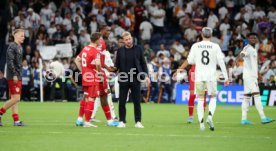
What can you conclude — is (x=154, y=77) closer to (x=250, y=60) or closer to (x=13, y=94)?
(x=250, y=60)

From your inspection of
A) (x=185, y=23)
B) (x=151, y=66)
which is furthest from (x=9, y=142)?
(x=185, y=23)

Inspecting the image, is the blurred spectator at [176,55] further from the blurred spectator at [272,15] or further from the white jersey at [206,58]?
the white jersey at [206,58]

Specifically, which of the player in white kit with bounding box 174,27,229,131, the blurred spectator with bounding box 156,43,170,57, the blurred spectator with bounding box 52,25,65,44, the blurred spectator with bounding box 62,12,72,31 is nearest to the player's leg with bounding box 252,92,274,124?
the player in white kit with bounding box 174,27,229,131

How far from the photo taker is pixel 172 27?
41156mm

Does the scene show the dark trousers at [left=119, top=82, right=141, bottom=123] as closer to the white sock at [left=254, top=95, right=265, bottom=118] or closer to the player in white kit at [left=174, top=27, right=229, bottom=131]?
the player in white kit at [left=174, top=27, right=229, bottom=131]

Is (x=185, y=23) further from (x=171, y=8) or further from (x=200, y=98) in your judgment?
(x=200, y=98)

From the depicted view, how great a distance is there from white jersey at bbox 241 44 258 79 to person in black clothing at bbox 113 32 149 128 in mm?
3257

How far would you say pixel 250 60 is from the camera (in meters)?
19.9

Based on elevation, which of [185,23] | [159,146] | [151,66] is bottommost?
[159,146]

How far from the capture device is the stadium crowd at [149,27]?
36.2m

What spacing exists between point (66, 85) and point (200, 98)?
19.9m

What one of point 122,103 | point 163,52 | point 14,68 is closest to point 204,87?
point 122,103

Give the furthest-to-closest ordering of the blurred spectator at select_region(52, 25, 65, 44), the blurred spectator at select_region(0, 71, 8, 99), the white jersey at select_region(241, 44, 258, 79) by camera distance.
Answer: the blurred spectator at select_region(52, 25, 65, 44)
the blurred spectator at select_region(0, 71, 8, 99)
the white jersey at select_region(241, 44, 258, 79)

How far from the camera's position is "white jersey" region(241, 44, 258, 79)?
19.8 meters
